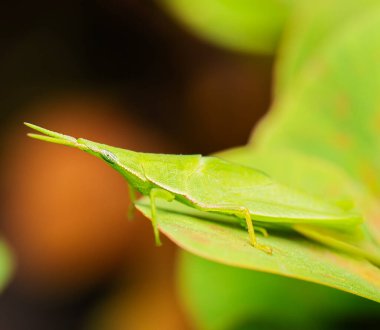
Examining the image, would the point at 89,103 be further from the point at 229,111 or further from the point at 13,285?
the point at 13,285

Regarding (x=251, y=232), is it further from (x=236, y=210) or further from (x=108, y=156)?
(x=108, y=156)

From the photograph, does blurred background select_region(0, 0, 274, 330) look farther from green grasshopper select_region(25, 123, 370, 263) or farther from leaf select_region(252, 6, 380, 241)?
green grasshopper select_region(25, 123, 370, 263)

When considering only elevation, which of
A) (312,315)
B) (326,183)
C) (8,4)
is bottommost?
(312,315)

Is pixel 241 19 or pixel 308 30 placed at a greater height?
pixel 241 19

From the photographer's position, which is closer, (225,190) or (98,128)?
(225,190)

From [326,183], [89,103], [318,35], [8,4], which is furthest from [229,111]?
[326,183]

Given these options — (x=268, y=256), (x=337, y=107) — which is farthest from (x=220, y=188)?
(x=337, y=107)

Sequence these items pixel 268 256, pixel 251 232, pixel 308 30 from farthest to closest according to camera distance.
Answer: pixel 308 30, pixel 251 232, pixel 268 256
